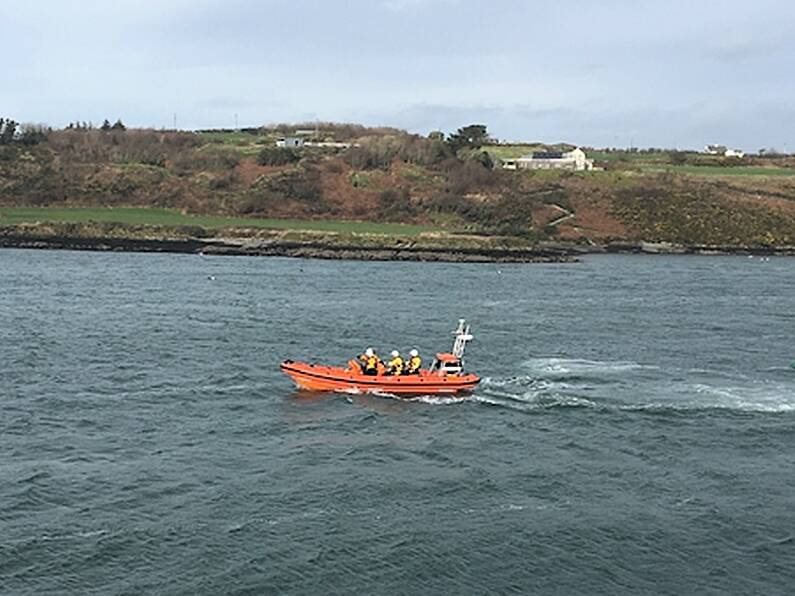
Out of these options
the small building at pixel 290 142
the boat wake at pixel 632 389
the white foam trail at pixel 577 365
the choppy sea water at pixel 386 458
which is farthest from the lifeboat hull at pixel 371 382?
the small building at pixel 290 142

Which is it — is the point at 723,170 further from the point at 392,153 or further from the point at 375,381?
the point at 375,381

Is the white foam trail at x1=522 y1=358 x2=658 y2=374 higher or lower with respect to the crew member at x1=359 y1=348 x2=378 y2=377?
lower

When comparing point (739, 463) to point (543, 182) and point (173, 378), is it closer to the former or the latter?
point (173, 378)

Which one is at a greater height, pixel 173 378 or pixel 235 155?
pixel 235 155

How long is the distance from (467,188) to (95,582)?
12461 cm

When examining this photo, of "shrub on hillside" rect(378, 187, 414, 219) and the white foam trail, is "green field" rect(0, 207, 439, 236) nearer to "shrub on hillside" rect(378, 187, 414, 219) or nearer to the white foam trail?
"shrub on hillside" rect(378, 187, 414, 219)

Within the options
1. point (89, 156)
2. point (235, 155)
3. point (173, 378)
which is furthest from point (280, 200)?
point (173, 378)

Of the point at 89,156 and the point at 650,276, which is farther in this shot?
the point at 89,156

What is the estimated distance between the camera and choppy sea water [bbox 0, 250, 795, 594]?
27.8m

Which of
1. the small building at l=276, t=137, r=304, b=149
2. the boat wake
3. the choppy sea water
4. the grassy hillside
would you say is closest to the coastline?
the grassy hillside

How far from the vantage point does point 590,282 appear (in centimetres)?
9500

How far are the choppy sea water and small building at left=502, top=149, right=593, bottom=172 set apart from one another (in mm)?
104913

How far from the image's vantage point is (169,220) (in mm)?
127938

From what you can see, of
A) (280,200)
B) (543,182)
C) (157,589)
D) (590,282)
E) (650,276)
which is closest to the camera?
(157,589)
